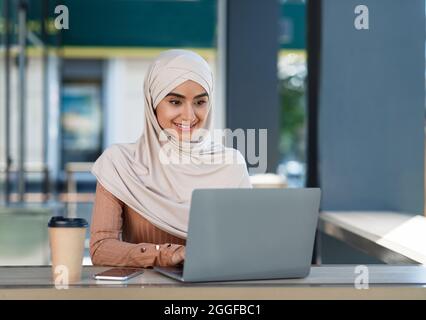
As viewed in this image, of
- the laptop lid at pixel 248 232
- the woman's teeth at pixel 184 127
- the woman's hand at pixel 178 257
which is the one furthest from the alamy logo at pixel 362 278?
the woman's teeth at pixel 184 127

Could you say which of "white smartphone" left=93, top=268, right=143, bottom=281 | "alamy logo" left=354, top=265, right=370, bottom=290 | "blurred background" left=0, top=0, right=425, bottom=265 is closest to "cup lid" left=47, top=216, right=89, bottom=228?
"white smartphone" left=93, top=268, right=143, bottom=281

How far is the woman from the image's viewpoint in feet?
7.36

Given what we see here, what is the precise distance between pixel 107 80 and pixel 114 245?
38.0 feet

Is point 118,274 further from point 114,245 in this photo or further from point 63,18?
point 63,18

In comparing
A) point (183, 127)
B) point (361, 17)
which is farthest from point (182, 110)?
point (361, 17)

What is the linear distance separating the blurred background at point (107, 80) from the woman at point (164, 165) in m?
0.85

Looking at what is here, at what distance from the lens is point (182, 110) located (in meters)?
2.31

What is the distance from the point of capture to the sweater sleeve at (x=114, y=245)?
192 centimetres

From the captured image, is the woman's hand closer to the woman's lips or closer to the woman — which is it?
the woman

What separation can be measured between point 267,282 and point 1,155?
5607 mm

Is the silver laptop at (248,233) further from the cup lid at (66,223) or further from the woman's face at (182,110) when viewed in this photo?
the woman's face at (182,110)

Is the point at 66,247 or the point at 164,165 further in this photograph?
the point at 164,165

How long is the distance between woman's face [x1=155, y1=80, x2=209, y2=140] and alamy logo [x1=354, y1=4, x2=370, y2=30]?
169 centimetres

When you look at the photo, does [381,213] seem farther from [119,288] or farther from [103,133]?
[103,133]
